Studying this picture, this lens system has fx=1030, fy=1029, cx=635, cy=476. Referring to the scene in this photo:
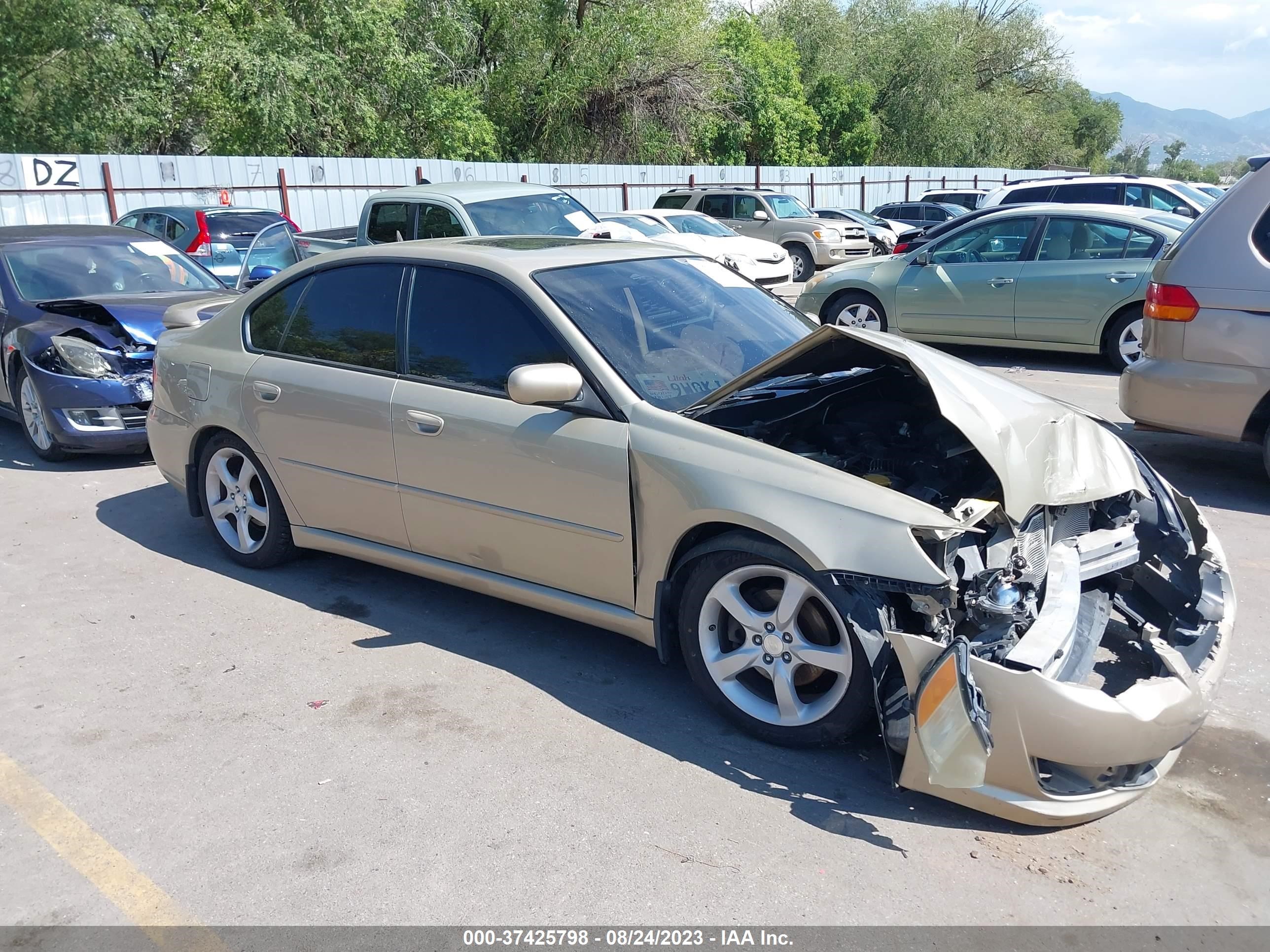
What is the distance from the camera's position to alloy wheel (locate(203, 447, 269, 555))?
5383mm

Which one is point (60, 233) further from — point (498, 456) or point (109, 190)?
point (109, 190)

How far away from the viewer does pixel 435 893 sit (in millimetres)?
2928

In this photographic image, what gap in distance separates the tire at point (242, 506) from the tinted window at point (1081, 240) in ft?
25.2

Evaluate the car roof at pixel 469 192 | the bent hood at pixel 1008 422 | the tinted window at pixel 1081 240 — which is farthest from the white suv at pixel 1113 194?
the bent hood at pixel 1008 422

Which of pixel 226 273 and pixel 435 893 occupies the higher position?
pixel 226 273

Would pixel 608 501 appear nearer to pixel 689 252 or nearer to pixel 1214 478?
pixel 689 252

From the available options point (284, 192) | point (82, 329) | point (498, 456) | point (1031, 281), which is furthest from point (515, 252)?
point (284, 192)

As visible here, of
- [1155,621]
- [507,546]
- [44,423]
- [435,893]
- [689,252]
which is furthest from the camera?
[44,423]

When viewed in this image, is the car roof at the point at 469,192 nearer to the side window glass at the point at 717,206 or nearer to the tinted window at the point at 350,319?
the tinted window at the point at 350,319

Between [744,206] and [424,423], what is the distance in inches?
756

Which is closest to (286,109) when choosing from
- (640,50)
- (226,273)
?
(640,50)

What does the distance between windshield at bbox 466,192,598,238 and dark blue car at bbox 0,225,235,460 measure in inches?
107

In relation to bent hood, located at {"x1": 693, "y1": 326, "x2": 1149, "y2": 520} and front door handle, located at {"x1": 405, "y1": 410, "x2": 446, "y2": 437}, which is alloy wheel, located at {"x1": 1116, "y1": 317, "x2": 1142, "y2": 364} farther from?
front door handle, located at {"x1": 405, "y1": 410, "x2": 446, "y2": 437}

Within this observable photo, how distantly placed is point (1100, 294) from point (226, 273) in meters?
10.3
